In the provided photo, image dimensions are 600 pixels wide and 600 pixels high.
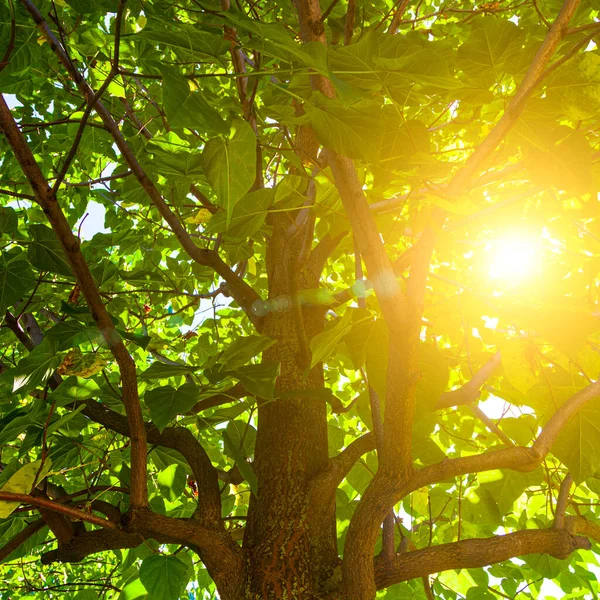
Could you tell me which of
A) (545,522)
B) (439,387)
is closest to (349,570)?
(439,387)

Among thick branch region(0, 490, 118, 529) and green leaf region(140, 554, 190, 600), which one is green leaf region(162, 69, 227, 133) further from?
green leaf region(140, 554, 190, 600)

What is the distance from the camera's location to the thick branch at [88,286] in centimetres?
109

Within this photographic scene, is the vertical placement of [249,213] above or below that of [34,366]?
above

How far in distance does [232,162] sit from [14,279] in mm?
1144

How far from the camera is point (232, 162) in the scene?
114 centimetres

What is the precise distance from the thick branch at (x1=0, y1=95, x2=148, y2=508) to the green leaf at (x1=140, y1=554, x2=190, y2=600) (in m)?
0.24

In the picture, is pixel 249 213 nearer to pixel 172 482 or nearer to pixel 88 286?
pixel 88 286

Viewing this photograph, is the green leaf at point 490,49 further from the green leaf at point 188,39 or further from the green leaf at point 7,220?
the green leaf at point 7,220

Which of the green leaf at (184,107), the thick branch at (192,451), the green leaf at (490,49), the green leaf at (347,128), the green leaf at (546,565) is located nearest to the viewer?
the green leaf at (184,107)

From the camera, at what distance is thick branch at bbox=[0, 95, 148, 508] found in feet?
3.57

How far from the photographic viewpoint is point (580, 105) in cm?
136

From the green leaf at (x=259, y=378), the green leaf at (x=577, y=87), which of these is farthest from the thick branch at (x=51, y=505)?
the green leaf at (x=577, y=87)

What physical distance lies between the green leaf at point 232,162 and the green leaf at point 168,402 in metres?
0.56

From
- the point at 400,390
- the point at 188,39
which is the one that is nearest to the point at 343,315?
the point at 400,390
